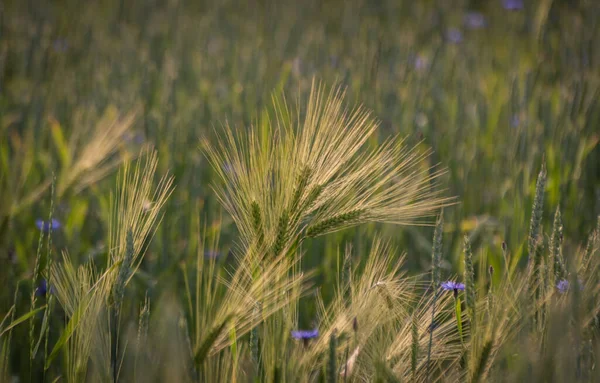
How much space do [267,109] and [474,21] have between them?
3.50 metres

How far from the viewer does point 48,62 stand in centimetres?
250

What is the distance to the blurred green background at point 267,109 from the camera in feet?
6.58

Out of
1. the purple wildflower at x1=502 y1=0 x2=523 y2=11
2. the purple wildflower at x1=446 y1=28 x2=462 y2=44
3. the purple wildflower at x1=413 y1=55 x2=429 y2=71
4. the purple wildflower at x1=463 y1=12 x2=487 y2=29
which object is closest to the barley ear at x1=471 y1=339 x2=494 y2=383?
the purple wildflower at x1=413 y1=55 x2=429 y2=71

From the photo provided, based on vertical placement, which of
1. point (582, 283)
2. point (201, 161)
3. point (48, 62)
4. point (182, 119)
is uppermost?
point (48, 62)

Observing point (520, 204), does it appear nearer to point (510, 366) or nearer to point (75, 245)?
point (510, 366)

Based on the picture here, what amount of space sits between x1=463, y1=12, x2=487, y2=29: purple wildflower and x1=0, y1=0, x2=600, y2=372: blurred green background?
1.11 metres

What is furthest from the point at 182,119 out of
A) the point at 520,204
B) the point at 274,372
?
the point at 274,372

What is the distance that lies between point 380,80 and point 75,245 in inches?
49.4

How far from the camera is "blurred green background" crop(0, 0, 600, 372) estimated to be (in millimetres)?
2006

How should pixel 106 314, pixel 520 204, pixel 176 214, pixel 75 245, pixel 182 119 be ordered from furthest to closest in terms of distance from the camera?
pixel 182 119 → pixel 176 214 → pixel 75 245 → pixel 520 204 → pixel 106 314

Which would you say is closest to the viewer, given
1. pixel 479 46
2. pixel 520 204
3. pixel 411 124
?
pixel 520 204

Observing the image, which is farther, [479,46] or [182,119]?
[479,46]

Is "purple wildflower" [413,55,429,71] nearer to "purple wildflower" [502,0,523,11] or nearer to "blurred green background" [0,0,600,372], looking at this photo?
"blurred green background" [0,0,600,372]

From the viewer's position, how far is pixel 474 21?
5.00 m
